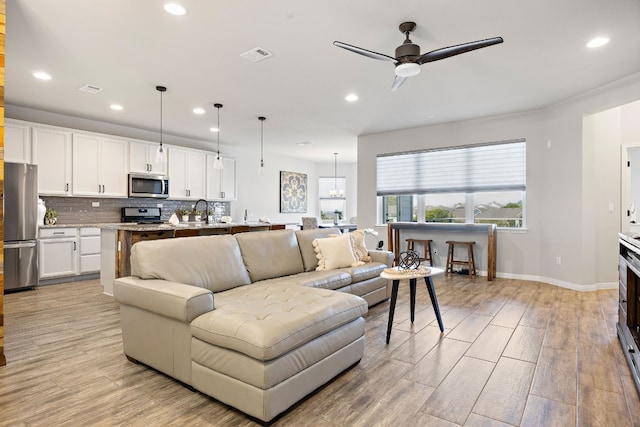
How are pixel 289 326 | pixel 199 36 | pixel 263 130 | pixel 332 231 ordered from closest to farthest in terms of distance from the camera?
pixel 289 326
pixel 199 36
pixel 332 231
pixel 263 130

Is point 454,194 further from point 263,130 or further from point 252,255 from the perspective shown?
point 252,255

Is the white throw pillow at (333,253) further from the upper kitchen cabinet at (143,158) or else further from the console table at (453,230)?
the upper kitchen cabinet at (143,158)

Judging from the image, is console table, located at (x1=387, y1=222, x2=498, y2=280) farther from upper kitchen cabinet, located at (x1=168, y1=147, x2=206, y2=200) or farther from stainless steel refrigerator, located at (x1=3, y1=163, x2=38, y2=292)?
stainless steel refrigerator, located at (x1=3, y1=163, x2=38, y2=292)

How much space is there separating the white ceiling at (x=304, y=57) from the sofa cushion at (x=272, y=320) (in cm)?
223

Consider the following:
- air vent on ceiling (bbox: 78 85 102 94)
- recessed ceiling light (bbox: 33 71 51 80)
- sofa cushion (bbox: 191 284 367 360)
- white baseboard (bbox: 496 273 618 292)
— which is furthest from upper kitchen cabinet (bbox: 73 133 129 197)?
white baseboard (bbox: 496 273 618 292)

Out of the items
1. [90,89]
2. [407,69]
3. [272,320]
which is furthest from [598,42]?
[90,89]

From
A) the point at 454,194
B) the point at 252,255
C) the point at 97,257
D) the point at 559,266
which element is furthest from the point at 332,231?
the point at 97,257

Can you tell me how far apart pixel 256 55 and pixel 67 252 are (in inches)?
175

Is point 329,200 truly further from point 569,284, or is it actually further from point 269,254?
point 269,254

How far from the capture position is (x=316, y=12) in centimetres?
276

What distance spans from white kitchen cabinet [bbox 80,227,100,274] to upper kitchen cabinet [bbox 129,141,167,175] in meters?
1.31

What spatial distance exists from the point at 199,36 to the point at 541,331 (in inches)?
164

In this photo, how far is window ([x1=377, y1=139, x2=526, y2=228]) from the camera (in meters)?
5.77

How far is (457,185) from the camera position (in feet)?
20.5
